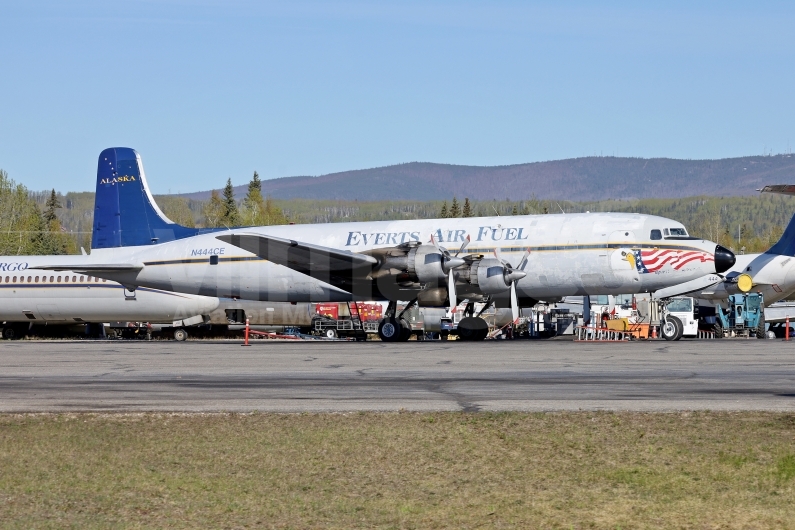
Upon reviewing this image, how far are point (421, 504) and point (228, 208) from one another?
16104 cm

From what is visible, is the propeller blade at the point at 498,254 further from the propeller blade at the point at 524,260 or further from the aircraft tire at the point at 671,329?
the aircraft tire at the point at 671,329

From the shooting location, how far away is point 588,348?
30516 mm

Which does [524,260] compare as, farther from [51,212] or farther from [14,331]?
[51,212]

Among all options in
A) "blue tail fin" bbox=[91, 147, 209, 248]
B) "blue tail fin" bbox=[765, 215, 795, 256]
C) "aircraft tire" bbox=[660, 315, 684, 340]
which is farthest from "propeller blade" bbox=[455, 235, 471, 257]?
"blue tail fin" bbox=[765, 215, 795, 256]

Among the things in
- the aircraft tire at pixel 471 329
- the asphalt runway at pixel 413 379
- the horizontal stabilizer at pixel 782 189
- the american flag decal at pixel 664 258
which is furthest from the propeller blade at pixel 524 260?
the horizontal stabilizer at pixel 782 189

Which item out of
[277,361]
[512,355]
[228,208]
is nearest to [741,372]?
[512,355]

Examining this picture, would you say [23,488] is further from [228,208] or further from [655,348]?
[228,208]

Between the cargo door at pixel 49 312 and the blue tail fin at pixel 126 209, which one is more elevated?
the blue tail fin at pixel 126 209

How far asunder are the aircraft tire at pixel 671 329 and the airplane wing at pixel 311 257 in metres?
11.3

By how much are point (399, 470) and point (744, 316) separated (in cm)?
3796

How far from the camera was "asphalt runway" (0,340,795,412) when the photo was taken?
16312 mm

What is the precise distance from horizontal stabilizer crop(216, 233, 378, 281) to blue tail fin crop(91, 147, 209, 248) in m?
6.21

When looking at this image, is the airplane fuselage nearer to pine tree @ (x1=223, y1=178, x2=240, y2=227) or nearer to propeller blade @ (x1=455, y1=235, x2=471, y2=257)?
propeller blade @ (x1=455, y1=235, x2=471, y2=257)

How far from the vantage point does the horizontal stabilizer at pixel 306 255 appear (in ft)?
115
